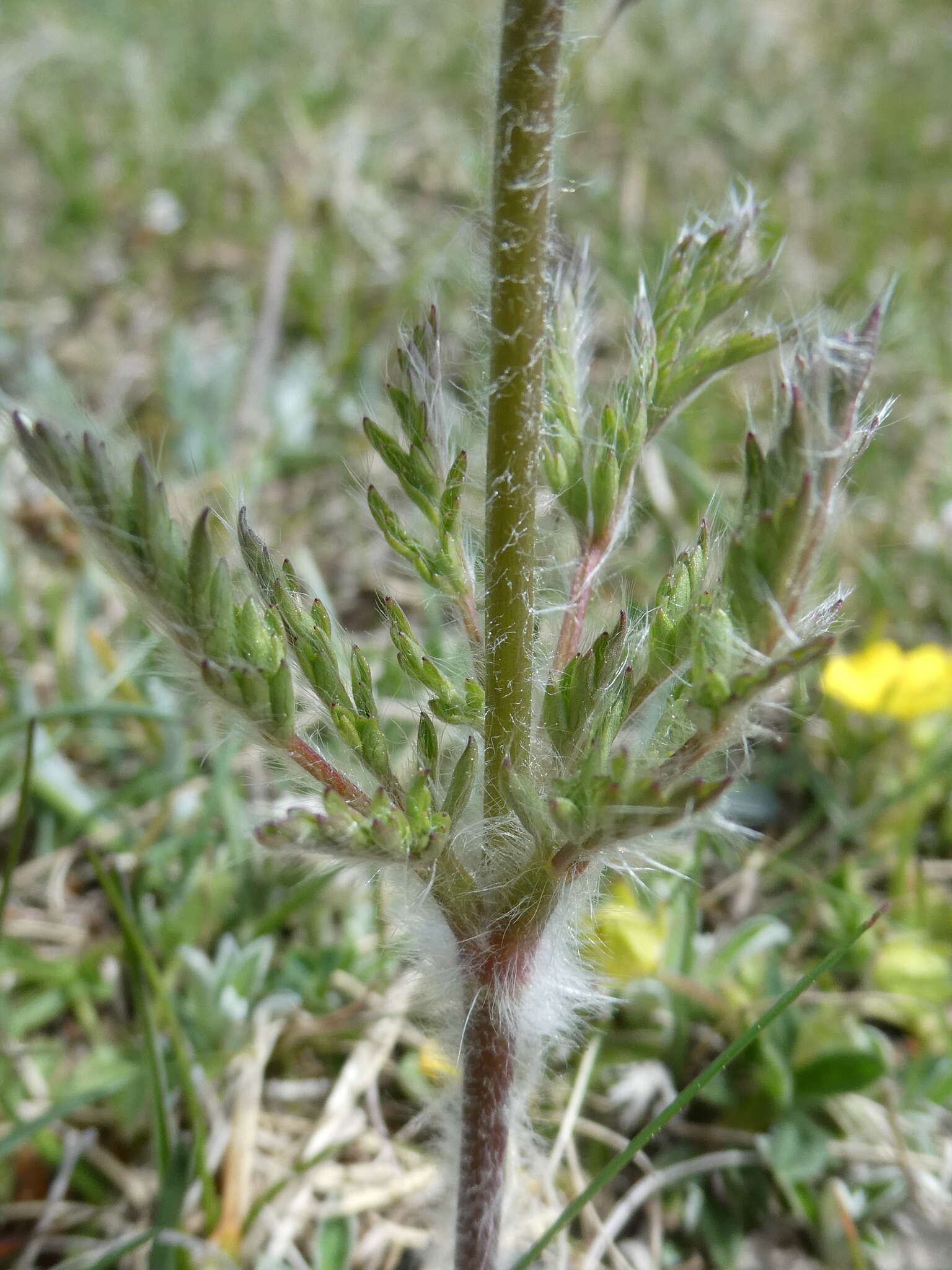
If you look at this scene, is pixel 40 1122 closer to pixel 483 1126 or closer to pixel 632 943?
pixel 483 1126

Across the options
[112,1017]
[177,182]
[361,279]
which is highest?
[177,182]

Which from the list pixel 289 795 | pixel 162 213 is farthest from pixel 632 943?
pixel 162 213

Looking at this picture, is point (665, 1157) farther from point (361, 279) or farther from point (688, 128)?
point (688, 128)

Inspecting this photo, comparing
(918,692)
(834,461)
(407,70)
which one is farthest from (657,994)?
(407,70)

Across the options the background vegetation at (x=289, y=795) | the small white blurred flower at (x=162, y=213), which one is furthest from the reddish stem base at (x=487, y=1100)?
the small white blurred flower at (x=162, y=213)

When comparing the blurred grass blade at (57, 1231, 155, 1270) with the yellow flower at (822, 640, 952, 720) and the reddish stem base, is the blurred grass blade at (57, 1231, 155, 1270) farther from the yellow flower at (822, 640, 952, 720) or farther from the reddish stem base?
the yellow flower at (822, 640, 952, 720)
